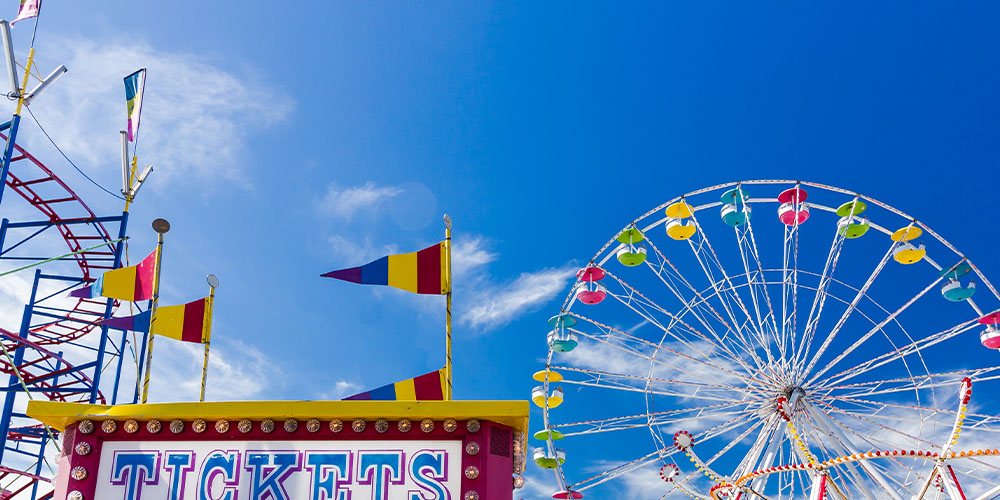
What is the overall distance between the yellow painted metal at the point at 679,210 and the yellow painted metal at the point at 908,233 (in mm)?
4112

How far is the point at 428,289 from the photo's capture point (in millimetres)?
10727

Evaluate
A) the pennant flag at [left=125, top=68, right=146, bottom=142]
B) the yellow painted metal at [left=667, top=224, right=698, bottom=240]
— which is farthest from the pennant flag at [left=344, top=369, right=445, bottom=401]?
the pennant flag at [left=125, top=68, right=146, bottom=142]

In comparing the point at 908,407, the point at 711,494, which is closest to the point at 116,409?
the point at 711,494

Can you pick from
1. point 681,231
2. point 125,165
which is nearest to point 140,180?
point 125,165

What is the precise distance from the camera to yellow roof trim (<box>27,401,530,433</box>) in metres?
8.23

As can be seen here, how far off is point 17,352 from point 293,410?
1789 cm

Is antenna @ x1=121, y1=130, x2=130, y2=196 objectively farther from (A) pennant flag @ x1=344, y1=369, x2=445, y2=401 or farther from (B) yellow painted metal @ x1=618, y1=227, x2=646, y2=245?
(A) pennant flag @ x1=344, y1=369, x2=445, y2=401

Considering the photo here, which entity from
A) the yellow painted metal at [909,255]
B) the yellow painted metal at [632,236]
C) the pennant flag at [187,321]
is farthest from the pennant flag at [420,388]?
the yellow painted metal at [909,255]

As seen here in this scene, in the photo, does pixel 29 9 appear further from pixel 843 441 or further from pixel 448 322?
pixel 843 441

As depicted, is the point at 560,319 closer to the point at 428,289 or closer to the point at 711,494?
the point at 711,494

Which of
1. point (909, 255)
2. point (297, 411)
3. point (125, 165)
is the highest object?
point (125, 165)

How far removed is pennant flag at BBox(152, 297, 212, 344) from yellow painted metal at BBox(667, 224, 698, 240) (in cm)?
975

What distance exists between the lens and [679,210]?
17.7 m

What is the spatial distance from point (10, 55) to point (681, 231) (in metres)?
14.8
